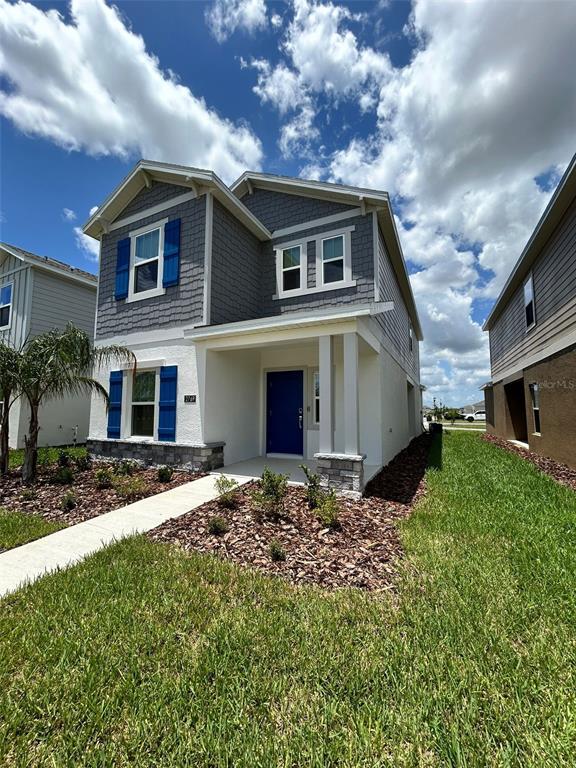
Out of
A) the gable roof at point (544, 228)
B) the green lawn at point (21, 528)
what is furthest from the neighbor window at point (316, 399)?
the gable roof at point (544, 228)

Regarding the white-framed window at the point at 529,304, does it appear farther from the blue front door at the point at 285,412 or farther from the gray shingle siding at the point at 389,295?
the blue front door at the point at 285,412

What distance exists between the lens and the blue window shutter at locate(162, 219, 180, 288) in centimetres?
841

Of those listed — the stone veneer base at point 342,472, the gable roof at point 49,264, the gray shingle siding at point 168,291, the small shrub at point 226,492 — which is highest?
the gable roof at point 49,264

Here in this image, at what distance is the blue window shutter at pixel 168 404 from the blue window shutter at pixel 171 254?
7.29ft

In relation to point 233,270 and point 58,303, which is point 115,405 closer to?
point 233,270

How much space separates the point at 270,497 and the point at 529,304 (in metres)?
12.2

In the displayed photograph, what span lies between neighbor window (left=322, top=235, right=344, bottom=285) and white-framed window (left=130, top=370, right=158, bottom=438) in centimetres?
517

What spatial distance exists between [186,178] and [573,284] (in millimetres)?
9874

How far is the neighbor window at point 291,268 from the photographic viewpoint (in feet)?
31.0

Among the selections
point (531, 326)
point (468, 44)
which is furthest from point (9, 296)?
point (531, 326)

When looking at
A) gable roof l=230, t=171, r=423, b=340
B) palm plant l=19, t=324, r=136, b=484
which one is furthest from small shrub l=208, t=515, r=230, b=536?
gable roof l=230, t=171, r=423, b=340

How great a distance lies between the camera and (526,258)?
11.4 meters

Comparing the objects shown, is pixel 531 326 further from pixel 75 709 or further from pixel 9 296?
pixel 9 296

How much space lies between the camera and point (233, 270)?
29.0 feet
